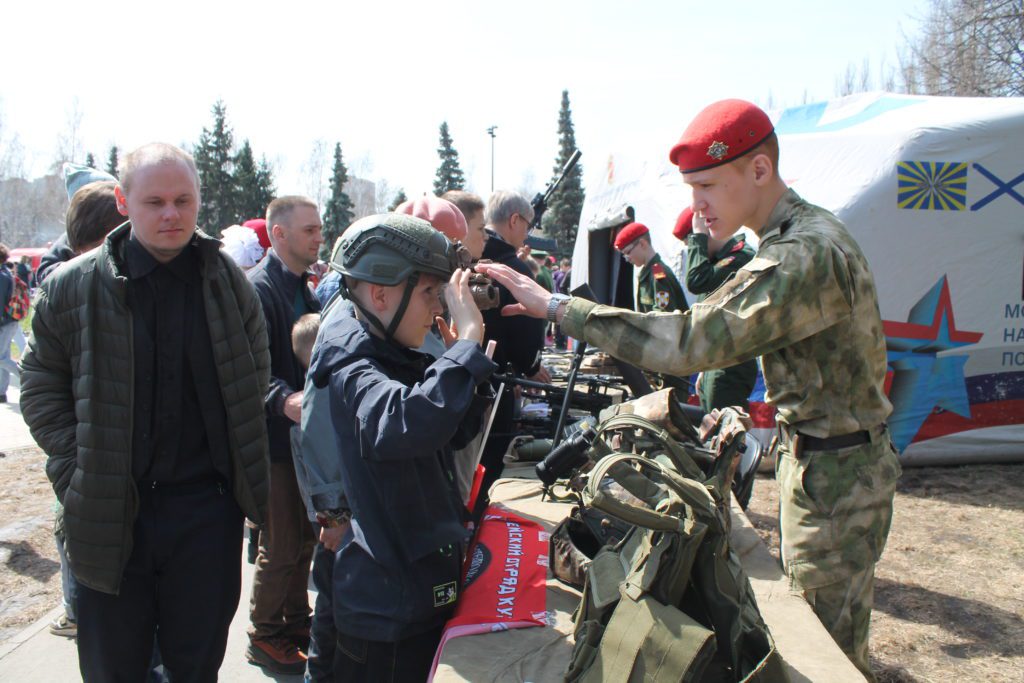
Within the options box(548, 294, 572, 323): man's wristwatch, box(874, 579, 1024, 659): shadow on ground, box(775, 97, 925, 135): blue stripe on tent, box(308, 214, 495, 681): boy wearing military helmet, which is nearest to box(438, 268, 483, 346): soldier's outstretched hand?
box(308, 214, 495, 681): boy wearing military helmet

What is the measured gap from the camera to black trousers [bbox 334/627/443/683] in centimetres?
189

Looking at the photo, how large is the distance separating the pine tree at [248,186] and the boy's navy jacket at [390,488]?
43.3 meters

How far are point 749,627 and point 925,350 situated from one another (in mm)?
5888

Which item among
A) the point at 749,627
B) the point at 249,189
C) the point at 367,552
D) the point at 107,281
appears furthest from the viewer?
the point at 249,189

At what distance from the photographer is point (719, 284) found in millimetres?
5012

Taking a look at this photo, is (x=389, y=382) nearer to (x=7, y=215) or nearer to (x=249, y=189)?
(x=249, y=189)

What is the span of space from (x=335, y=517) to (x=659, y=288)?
3791mm

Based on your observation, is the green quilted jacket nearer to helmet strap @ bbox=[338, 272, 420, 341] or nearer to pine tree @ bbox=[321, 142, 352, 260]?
helmet strap @ bbox=[338, 272, 420, 341]

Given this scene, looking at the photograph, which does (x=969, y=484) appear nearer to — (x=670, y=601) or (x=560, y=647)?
(x=560, y=647)

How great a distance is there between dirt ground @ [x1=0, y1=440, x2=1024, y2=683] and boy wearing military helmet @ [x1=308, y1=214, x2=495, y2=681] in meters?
2.59

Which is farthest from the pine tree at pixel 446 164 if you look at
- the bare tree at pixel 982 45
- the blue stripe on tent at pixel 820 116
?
the blue stripe on tent at pixel 820 116

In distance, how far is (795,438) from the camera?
221cm

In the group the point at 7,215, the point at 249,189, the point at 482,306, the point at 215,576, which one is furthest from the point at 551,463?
the point at 7,215

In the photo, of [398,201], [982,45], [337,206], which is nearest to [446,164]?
[337,206]
